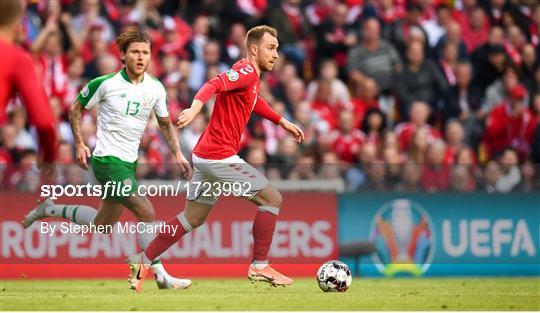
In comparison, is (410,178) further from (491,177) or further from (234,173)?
(234,173)

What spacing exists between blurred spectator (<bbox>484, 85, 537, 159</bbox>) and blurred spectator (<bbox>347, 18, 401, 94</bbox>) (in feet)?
5.83

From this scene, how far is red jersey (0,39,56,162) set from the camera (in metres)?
8.63

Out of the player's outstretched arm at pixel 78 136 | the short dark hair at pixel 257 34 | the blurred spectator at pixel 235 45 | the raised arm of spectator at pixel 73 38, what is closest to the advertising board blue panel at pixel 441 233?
the blurred spectator at pixel 235 45

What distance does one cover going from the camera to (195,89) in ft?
66.1

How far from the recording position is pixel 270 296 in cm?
1280

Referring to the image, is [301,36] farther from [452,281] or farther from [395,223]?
[452,281]

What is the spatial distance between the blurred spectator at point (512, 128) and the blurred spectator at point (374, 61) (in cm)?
178

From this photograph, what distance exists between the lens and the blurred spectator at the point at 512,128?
20.8 metres

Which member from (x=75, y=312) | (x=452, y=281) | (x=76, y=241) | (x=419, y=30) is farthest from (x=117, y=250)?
(x=419, y=30)

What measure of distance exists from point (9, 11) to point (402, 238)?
Result: 1022cm

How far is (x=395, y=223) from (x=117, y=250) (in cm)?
386

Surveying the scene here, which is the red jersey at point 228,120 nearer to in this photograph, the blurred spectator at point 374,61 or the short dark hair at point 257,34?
the short dark hair at point 257,34

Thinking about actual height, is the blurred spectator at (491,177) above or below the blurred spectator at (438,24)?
below

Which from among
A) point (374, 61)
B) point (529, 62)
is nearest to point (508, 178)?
point (374, 61)
